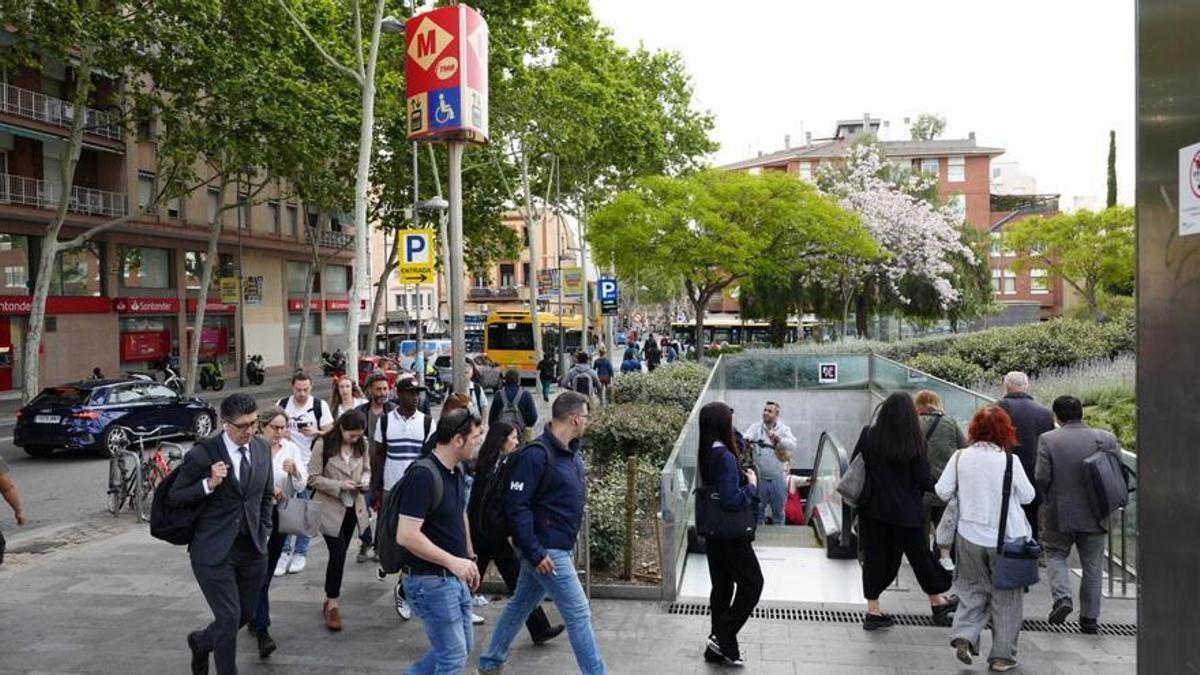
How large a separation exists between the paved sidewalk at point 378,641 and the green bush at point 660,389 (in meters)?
8.93

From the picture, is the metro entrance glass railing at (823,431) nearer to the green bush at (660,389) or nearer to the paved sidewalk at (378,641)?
the green bush at (660,389)

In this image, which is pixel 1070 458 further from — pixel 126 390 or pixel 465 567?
pixel 126 390

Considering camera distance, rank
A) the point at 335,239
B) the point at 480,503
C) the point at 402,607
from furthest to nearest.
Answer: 1. the point at 335,239
2. the point at 402,607
3. the point at 480,503

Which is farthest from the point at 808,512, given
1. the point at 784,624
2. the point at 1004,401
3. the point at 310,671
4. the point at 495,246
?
the point at 495,246

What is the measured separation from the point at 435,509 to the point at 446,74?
277 inches

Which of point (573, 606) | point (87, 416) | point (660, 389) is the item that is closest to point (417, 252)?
point (660, 389)

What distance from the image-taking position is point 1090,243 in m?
47.2

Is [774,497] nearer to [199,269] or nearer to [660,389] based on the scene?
[660,389]

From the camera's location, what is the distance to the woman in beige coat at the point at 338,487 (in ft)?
20.5

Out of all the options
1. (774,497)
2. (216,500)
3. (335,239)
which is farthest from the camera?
(335,239)

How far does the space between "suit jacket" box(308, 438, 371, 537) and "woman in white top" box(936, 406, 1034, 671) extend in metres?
4.02

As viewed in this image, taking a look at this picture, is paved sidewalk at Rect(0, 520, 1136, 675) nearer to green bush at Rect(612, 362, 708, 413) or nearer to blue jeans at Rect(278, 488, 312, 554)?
blue jeans at Rect(278, 488, 312, 554)

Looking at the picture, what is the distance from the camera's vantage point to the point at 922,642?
19.3ft

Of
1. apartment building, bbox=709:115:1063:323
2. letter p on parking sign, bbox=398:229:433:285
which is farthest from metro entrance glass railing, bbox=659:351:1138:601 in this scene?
apartment building, bbox=709:115:1063:323
